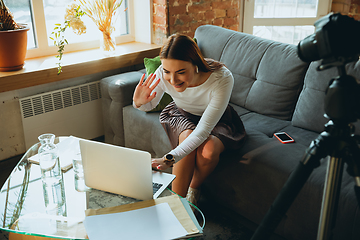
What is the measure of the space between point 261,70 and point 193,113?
1.99 feet

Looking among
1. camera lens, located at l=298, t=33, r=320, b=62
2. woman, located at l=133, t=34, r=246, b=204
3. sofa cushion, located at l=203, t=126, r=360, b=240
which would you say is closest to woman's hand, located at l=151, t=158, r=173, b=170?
woman, located at l=133, t=34, r=246, b=204

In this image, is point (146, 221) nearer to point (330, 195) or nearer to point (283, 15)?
point (330, 195)

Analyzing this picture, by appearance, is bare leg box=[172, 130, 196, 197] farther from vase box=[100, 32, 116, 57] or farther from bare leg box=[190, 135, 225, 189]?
vase box=[100, 32, 116, 57]

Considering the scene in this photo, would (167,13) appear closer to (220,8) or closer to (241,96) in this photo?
(220,8)

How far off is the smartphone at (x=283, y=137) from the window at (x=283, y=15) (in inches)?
71.2

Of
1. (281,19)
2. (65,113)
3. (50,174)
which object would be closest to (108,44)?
(65,113)

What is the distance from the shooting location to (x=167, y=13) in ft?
9.14

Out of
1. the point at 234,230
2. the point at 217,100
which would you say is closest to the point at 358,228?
the point at 234,230

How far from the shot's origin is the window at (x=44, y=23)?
241cm

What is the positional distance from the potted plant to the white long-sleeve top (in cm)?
94

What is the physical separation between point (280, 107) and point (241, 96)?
290 millimetres

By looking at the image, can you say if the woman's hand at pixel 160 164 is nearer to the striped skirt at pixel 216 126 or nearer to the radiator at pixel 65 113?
the striped skirt at pixel 216 126

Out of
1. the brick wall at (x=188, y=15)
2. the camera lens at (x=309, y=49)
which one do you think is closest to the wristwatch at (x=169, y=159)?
the camera lens at (x=309, y=49)

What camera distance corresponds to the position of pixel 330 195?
2.69 ft
